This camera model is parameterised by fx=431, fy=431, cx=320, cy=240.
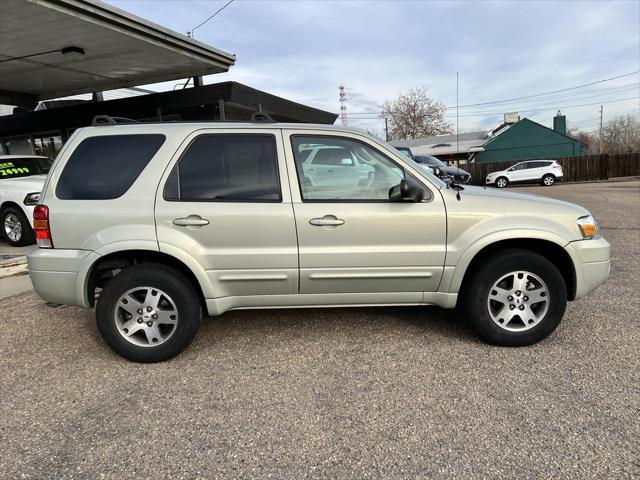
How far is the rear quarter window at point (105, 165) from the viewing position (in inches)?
133

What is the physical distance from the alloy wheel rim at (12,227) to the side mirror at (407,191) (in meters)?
7.72

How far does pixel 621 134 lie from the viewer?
76.9 m

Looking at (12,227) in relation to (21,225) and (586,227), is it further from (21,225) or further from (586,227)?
(586,227)

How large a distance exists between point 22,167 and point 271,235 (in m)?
7.74

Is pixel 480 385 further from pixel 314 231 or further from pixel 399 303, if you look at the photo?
pixel 314 231

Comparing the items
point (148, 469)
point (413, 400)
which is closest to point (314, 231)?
point (413, 400)

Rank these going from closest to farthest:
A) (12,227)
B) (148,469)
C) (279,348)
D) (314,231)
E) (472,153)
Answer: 1. (148,469)
2. (314,231)
3. (279,348)
4. (12,227)
5. (472,153)

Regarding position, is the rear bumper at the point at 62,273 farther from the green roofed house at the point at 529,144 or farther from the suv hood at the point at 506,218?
the green roofed house at the point at 529,144

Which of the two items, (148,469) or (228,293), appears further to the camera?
(228,293)

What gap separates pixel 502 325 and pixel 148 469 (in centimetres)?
273

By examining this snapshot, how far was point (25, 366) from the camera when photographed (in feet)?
11.6

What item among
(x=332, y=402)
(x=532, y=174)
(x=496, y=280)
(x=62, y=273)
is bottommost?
(x=332, y=402)

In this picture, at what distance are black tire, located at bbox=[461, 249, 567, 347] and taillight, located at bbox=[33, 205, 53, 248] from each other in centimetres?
337

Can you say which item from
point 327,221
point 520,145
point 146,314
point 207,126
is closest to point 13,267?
point 146,314
